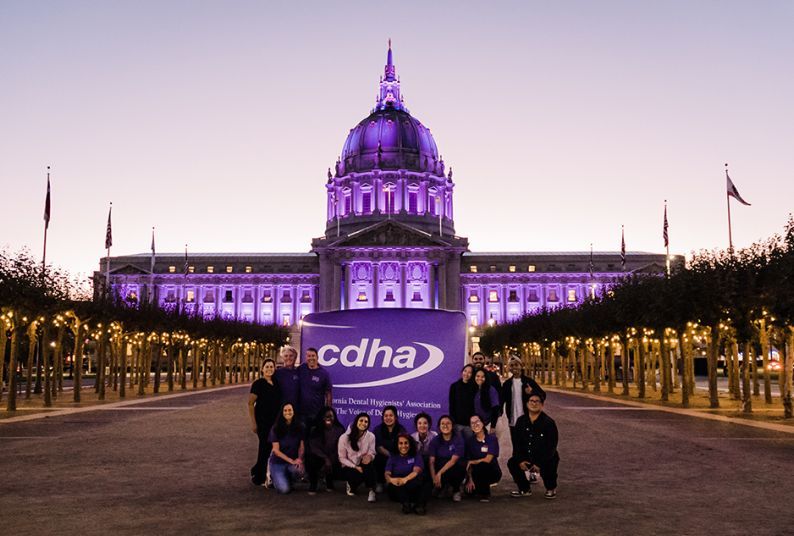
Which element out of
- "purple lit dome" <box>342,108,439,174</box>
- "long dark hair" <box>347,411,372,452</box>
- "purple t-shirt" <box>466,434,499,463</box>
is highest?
"purple lit dome" <box>342,108,439,174</box>

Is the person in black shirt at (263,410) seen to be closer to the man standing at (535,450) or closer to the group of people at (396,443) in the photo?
the group of people at (396,443)

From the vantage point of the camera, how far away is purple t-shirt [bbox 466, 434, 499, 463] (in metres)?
14.2

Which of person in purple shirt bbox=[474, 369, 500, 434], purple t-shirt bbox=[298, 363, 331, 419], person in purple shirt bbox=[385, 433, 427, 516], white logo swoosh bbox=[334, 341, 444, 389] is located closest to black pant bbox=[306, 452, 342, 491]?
purple t-shirt bbox=[298, 363, 331, 419]

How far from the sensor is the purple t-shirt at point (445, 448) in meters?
14.0

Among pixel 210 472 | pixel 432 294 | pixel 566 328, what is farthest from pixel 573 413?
pixel 432 294

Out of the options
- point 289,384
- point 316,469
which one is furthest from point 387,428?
point 289,384

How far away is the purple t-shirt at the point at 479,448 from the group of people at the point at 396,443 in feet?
0.06

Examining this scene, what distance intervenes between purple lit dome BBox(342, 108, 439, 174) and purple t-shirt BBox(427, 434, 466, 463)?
538ft

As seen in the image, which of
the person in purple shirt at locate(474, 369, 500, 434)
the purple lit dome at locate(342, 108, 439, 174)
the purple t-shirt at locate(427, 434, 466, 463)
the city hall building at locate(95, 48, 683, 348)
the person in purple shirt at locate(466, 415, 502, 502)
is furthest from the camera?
the purple lit dome at locate(342, 108, 439, 174)

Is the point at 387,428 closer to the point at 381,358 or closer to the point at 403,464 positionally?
the point at 403,464

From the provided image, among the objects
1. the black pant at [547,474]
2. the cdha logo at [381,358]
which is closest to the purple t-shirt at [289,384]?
the cdha logo at [381,358]

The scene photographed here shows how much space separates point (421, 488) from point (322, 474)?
2.93 m

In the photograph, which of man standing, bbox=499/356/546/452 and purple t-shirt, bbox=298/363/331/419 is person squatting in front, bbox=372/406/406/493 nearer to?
purple t-shirt, bbox=298/363/331/419

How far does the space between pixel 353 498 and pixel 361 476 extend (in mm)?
395
